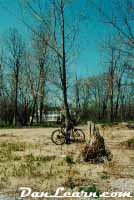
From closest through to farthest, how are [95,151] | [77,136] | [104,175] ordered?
[104,175], [95,151], [77,136]

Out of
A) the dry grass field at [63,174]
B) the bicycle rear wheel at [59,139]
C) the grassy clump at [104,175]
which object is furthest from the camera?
the bicycle rear wheel at [59,139]

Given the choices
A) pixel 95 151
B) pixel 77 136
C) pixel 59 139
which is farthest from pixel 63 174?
pixel 77 136

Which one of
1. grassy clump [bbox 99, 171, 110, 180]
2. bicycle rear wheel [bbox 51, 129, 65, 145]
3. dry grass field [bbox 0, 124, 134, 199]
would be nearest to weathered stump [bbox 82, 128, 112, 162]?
dry grass field [bbox 0, 124, 134, 199]

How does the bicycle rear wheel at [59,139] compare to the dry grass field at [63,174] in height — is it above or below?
above

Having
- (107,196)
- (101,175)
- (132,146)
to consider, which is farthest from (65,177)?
(132,146)

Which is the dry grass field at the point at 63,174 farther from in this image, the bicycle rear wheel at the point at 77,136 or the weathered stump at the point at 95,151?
the bicycle rear wheel at the point at 77,136

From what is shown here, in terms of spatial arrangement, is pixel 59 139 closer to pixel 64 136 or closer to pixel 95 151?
pixel 64 136

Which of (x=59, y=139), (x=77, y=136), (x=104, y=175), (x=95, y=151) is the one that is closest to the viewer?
(x=104, y=175)

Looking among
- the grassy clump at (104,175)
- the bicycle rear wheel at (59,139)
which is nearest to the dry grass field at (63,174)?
the grassy clump at (104,175)

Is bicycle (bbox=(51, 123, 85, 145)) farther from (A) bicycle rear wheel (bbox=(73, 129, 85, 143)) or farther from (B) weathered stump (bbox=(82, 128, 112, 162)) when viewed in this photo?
(B) weathered stump (bbox=(82, 128, 112, 162))

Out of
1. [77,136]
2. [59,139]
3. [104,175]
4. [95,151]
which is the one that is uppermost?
[77,136]

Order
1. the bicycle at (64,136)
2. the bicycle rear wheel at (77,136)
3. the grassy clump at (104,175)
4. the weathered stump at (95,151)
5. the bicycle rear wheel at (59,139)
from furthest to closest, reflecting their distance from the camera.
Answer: the bicycle rear wheel at (77,136) → the bicycle at (64,136) → the bicycle rear wheel at (59,139) → the weathered stump at (95,151) → the grassy clump at (104,175)

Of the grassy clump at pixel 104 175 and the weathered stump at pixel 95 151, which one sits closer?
the grassy clump at pixel 104 175

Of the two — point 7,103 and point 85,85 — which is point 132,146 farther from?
point 85,85
